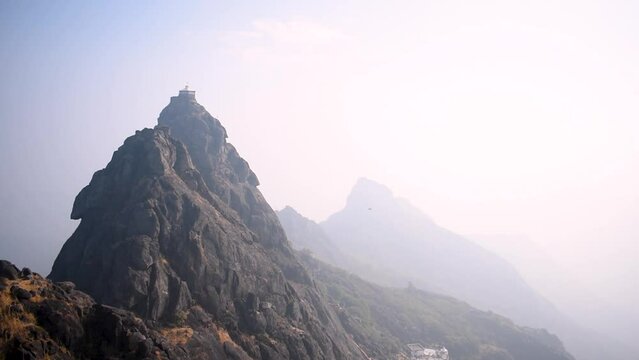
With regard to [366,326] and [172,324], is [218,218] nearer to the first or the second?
[172,324]

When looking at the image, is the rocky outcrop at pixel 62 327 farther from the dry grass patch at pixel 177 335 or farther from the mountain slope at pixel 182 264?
the mountain slope at pixel 182 264

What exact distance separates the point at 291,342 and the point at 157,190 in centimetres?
4291

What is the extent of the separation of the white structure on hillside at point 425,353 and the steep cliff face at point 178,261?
5829cm

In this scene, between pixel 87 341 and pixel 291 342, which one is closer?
pixel 87 341

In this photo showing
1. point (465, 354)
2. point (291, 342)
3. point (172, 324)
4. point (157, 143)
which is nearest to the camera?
point (172, 324)

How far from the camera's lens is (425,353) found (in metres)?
180

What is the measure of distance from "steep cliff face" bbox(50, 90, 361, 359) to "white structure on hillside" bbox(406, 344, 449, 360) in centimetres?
5829

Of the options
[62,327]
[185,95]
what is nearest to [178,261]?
[62,327]

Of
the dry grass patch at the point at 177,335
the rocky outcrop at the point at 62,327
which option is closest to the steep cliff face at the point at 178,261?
the dry grass patch at the point at 177,335

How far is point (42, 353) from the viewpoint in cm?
5412

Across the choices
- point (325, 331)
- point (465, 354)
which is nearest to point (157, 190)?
point (325, 331)

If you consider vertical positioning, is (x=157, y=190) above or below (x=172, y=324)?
above

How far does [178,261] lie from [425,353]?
12720 centimetres

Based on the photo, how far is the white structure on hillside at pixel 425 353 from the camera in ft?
571
